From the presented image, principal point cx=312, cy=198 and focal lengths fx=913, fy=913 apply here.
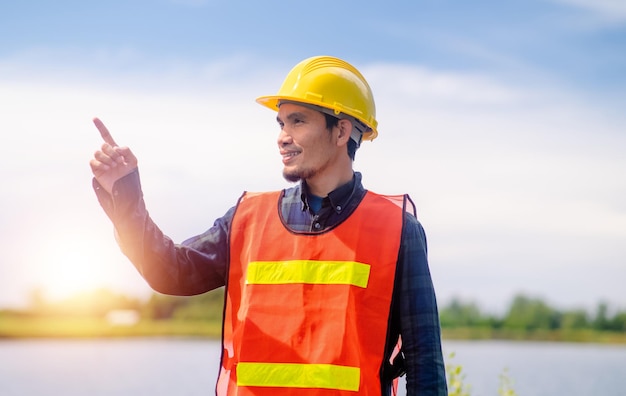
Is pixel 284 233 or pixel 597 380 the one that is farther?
pixel 597 380

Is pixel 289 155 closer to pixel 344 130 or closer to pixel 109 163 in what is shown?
pixel 344 130

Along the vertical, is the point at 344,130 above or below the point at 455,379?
above

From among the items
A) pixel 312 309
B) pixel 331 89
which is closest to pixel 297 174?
pixel 331 89

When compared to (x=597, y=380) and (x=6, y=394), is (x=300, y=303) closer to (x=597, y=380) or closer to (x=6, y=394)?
(x=6, y=394)

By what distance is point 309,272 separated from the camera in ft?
11.4

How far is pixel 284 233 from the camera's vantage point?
358 centimetres

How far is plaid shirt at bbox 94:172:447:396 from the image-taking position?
3.39 m

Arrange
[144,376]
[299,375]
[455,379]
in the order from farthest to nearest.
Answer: [144,376], [455,379], [299,375]

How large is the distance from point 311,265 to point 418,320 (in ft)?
1.49

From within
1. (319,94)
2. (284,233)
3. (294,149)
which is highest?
(319,94)

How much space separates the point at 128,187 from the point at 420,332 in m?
1.22

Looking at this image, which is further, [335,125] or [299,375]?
[335,125]

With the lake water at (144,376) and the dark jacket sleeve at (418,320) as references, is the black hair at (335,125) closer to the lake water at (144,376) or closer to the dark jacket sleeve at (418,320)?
the dark jacket sleeve at (418,320)

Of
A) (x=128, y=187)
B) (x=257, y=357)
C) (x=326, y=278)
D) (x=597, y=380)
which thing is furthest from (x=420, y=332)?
(x=597, y=380)
